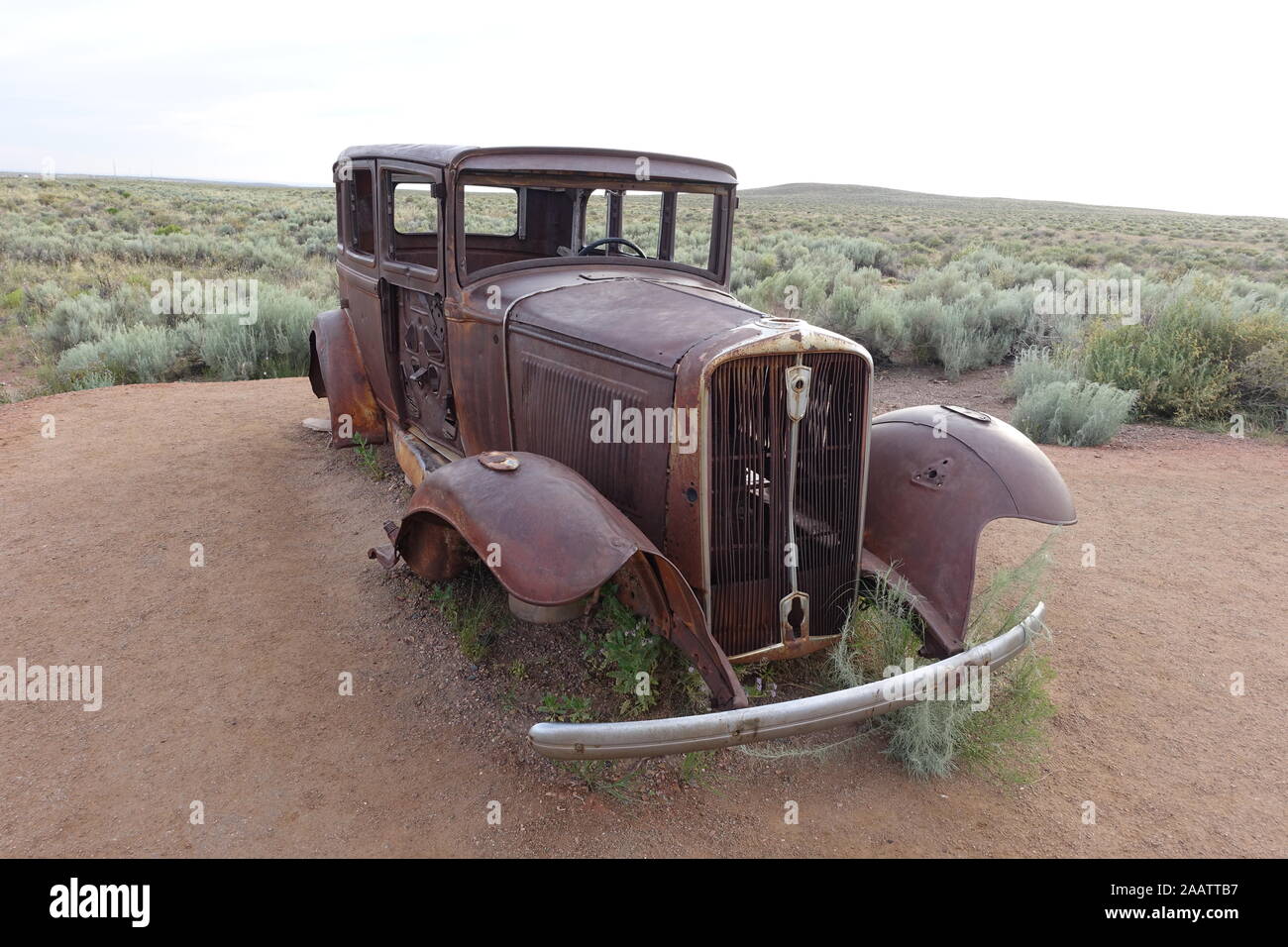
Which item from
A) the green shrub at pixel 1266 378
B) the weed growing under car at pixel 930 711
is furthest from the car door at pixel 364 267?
the green shrub at pixel 1266 378

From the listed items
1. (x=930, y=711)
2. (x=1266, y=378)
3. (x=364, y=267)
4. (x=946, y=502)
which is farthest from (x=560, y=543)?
(x=1266, y=378)

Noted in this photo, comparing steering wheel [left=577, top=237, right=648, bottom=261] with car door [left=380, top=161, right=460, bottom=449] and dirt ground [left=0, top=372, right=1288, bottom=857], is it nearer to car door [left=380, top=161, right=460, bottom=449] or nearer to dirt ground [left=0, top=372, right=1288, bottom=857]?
car door [left=380, top=161, right=460, bottom=449]

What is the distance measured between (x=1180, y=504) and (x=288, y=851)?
652 cm

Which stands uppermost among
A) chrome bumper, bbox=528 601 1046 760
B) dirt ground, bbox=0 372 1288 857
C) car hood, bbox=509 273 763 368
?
car hood, bbox=509 273 763 368

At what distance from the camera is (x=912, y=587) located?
3701mm

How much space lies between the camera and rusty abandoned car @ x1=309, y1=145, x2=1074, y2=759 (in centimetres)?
298

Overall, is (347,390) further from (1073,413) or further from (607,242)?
(1073,413)

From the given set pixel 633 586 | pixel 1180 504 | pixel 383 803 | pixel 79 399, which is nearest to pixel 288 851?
pixel 383 803

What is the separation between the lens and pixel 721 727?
8.96ft

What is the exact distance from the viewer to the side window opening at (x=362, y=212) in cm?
571

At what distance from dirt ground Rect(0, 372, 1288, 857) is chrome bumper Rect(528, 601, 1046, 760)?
0.50 metres

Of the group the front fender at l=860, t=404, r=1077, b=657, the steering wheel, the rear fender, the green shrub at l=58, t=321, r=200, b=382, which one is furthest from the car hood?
the green shrub at l=58, t=321, r=200, b=382

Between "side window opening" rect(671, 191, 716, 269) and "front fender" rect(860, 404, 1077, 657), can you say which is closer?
"front fender" rect(860, 404, 1077, 657)

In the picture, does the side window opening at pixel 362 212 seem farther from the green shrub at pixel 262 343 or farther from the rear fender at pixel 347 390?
the green shrub at pixel 262 343
